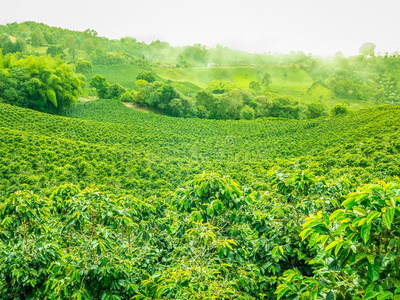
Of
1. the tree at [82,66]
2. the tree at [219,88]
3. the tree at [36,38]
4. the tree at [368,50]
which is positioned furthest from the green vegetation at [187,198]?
the tree at [368,50]

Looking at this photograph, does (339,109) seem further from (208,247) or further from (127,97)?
(208,247)

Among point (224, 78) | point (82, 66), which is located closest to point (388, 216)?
point (82, 66)

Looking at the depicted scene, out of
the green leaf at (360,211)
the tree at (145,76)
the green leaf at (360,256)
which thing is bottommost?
the green leaf at (360,256)

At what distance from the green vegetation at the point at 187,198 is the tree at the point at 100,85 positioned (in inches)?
13.6

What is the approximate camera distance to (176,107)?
56.0m

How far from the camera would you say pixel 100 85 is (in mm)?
61469

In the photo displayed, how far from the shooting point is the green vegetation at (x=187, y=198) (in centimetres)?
270

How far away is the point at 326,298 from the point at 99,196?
A: 3282mm

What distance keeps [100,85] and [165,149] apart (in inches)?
1475

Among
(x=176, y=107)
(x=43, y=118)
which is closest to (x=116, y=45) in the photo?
(x=176, y=107)

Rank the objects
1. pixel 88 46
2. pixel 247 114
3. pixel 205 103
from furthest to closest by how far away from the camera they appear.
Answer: pixel 88 46, pixel 205 103, pixel 247 114

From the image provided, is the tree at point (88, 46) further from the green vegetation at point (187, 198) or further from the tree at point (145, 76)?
the green vegetation at point (187, 198)

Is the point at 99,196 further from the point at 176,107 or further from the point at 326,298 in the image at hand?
the point at 176,107

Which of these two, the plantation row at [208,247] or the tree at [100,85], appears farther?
the tree at [100,85]
